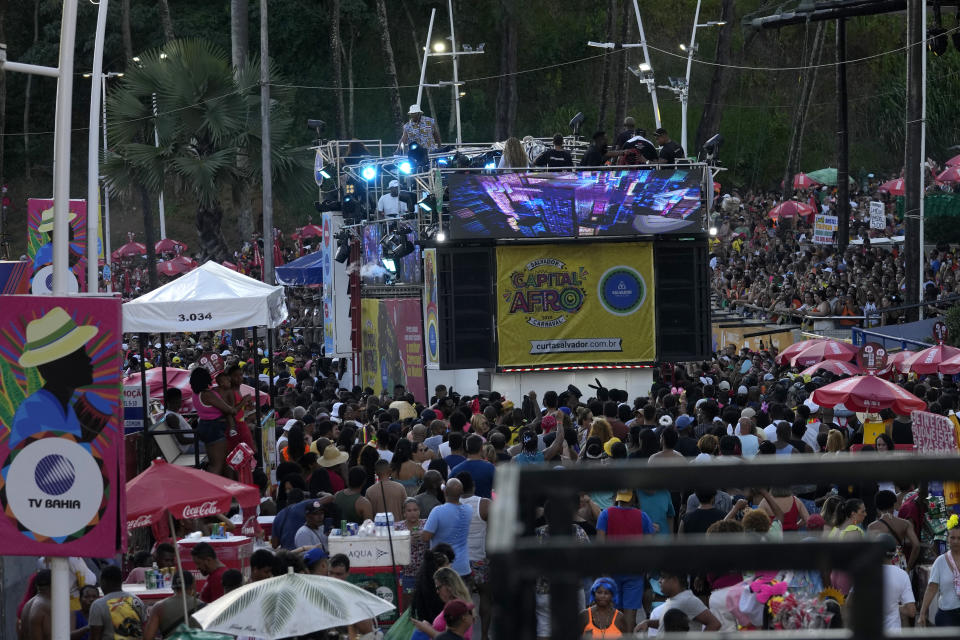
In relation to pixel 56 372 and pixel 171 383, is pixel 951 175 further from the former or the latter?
pixel 56 372

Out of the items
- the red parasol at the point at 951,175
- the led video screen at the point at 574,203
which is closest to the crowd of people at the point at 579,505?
the led video screen at the point at 574,203

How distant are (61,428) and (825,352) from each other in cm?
1499

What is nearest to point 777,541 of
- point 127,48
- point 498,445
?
point 498,445

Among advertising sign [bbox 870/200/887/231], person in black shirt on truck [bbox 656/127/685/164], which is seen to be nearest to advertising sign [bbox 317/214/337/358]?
person in black shirt on truck [bbox 656/127/685/164]

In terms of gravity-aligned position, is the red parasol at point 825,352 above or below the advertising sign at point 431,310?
below

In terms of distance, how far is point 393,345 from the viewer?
26.7 m

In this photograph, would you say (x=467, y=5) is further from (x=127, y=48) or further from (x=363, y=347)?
(x=363, y=347)

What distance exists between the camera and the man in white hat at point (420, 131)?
90.8 ft

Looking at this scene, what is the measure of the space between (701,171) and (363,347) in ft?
29.2

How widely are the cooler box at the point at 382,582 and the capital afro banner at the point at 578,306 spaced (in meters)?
13.4

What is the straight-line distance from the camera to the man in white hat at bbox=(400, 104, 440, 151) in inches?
1090

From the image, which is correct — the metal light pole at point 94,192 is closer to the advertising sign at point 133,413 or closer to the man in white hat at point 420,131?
the advertising sign at point 133,413

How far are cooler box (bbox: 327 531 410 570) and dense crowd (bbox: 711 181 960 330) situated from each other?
15.1 m

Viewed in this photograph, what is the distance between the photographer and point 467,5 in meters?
71.0
